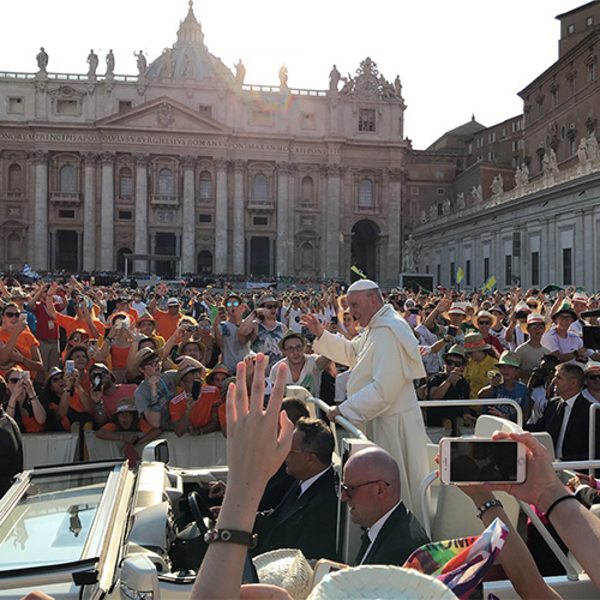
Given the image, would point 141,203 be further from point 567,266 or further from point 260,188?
point 567,266

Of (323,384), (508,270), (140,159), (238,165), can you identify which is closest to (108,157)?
(140,159)

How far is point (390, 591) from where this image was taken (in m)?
1.68

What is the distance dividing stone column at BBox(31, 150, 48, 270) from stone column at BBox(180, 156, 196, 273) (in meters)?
11.5

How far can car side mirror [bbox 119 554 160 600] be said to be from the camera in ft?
8.38

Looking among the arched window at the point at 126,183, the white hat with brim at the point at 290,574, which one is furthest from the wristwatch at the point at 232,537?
the arched window at the point at 126,183

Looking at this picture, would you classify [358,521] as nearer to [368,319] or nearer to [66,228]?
[368,319]

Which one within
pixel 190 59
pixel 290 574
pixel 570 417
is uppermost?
pixel 190 59

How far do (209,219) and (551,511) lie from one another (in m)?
57.4

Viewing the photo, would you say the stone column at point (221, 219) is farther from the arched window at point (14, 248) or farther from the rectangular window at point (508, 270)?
the rectangular window at point (508, 270)

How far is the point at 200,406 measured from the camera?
24.5 feet

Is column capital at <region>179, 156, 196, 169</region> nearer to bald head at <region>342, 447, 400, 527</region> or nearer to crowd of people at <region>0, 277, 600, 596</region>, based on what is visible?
crowd of people at <region>0, 277, 600, 596</region>

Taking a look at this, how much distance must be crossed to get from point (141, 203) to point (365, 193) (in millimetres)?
19999

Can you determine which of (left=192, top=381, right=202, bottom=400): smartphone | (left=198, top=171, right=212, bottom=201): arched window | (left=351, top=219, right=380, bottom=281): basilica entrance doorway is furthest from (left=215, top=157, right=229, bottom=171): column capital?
(left=192, top=381, right=202, bottom=400): smartphone

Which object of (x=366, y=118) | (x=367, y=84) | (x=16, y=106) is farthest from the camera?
(x=367, y=84)
